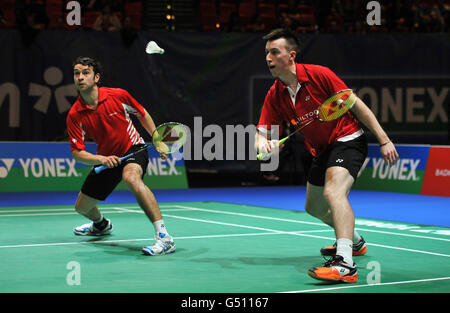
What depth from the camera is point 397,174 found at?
45.4 feet

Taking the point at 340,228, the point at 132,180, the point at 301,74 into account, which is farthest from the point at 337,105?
the point at 132,180

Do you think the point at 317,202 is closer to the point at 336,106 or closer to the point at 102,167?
the point at 336,106

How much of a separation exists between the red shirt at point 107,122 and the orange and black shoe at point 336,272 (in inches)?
107

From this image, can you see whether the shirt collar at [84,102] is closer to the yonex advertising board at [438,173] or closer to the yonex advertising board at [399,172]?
the yonex advertising board at [438,173]

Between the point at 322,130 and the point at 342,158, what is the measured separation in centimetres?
32

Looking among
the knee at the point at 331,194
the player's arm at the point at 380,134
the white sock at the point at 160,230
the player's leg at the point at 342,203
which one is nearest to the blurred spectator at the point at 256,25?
the white sock at the point at 160,230

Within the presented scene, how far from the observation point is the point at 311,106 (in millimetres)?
6051

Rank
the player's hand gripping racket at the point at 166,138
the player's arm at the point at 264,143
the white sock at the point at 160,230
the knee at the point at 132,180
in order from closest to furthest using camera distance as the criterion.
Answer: the player's arm at the point at 264,143 < the white sock at the point at 160,230 < the knee at the point at 132,180 < the player's hand gripping racket at the point at 166,138

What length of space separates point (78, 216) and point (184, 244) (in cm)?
292

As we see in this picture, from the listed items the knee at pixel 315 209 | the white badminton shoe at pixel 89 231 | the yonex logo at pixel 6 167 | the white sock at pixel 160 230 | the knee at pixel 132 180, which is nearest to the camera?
the knee at pixel 315 209

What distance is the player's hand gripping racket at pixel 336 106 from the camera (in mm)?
5787

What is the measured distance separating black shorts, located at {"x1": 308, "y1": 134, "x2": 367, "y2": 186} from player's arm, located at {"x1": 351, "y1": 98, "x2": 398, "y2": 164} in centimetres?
29

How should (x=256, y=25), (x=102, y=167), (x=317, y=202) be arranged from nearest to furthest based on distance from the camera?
(x=317, y=202), (x=102, y=167), (x=256, y=25)
